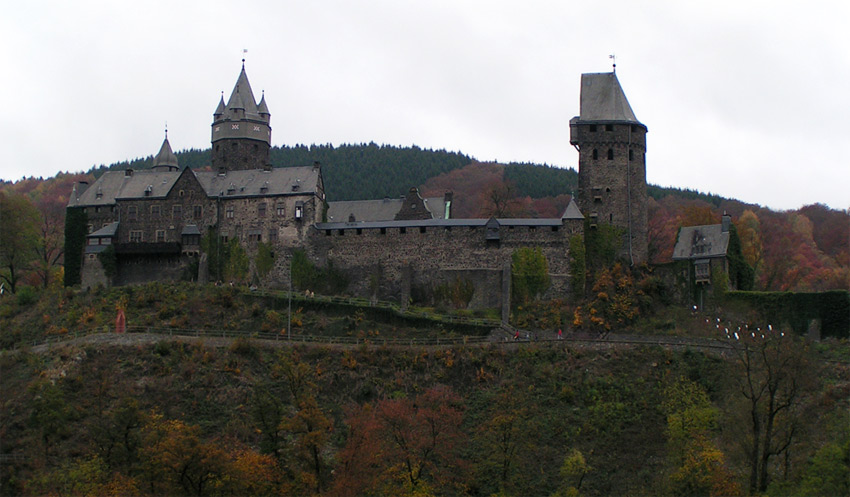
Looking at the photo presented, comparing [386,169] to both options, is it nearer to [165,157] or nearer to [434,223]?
[165,157]

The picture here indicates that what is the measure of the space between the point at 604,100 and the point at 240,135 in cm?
2330

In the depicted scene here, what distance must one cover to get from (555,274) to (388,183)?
45678 mm

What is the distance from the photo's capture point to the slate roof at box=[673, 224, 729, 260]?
2381 inches

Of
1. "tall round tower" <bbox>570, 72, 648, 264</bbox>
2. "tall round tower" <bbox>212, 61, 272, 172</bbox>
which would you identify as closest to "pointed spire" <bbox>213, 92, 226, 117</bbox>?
"tall round tower" <bbox>212, 61, 272, 172</bbox>

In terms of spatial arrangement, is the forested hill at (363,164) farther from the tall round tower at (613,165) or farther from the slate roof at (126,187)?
the tall round tower at (613,165)

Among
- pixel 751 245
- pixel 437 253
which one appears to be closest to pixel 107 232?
pixel 437 253

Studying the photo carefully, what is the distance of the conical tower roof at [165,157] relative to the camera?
75.0 metres

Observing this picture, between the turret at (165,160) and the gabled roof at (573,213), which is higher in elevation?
the turret at (165,160)

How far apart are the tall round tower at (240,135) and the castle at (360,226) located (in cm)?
225

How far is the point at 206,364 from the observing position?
172ft

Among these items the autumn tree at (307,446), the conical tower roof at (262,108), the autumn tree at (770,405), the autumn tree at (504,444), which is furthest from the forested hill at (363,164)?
the autumn tree at (770,405)

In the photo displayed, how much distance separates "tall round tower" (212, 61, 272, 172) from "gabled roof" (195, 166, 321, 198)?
270 cm

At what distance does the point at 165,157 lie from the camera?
247ft

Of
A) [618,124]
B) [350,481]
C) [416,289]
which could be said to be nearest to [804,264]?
[618,124]
